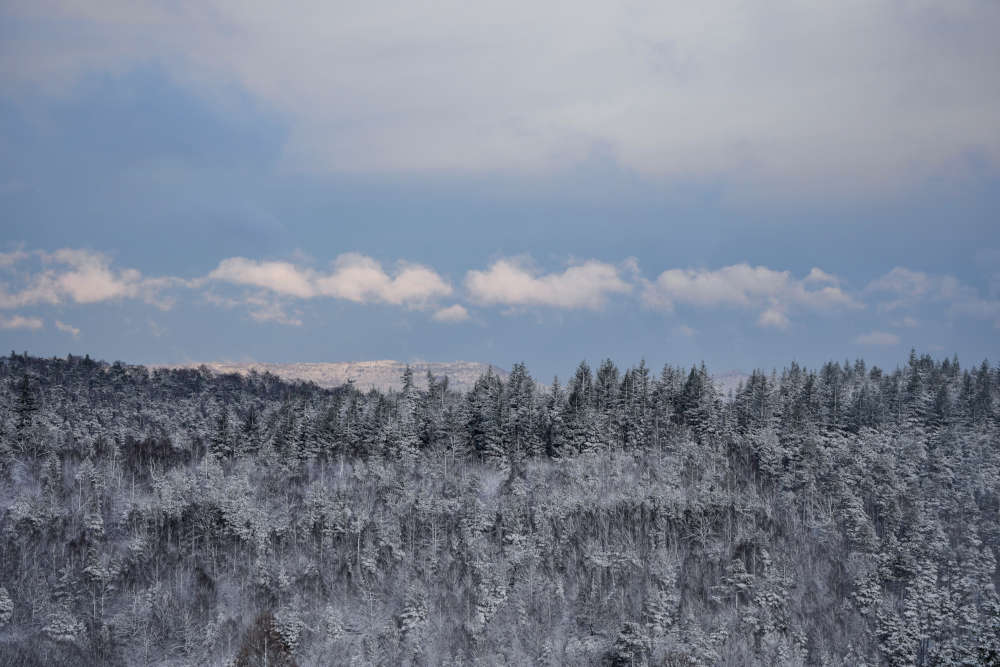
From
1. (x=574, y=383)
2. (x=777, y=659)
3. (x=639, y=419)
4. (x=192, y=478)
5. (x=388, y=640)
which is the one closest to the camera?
(x=777, y=659)

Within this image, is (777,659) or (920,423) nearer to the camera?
(777,659)

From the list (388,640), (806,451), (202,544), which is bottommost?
(388,640)

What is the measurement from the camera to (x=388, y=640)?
380ft

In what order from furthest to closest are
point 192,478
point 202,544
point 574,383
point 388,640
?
1. point 574,383
2. point 192,478
3. point 202,544
4. point 388,640

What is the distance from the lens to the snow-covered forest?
11112 centimetres

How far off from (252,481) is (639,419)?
7914 cm

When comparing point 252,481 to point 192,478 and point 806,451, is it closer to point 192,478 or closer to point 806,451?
point 192,478

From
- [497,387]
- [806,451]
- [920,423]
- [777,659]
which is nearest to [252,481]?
[497,387]

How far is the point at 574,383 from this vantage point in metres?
179

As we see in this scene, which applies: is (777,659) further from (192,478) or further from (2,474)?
(2,474)

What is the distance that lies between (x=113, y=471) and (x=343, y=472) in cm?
4249

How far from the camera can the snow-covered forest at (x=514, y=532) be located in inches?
4375

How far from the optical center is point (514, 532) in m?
131

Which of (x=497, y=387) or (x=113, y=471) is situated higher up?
(x=497, y=387)
